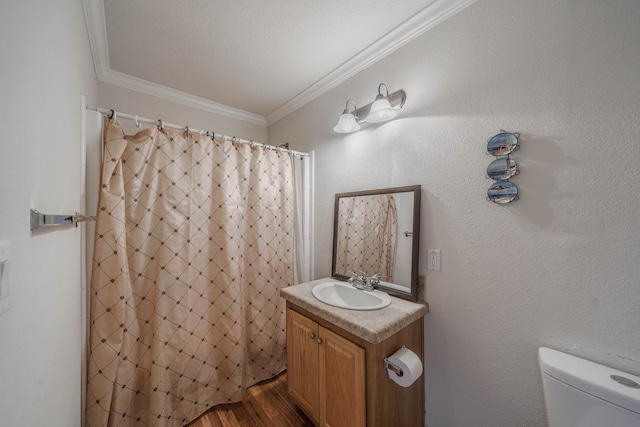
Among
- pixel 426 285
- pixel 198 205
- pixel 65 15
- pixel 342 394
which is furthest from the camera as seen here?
pixel 198 205

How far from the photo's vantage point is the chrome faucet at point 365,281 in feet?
4.94

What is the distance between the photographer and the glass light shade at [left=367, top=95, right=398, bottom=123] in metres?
1.38

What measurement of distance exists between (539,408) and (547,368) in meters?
0.28

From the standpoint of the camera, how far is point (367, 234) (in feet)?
5.35

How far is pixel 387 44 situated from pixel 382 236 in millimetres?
1268

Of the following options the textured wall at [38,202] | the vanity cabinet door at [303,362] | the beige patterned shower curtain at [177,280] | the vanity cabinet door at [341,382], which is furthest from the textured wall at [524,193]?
the textured wall at [38,202]

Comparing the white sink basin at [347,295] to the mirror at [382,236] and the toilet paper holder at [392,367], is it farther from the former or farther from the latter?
the toilet paper holder at [392,367]

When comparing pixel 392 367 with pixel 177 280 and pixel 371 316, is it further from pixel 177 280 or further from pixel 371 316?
pixel 177 280

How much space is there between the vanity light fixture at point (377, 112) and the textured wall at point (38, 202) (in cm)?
136

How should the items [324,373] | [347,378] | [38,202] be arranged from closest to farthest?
1. [38,202]
2. [347,378]
3. [324,373]

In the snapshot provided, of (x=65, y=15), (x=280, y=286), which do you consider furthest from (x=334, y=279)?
(x=65, y=15)

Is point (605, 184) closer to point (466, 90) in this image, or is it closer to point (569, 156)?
point (569, 156)

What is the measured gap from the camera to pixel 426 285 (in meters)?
1.31

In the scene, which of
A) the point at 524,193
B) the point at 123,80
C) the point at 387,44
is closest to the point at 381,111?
the point at 387,44
